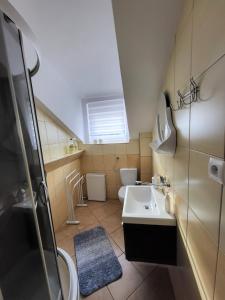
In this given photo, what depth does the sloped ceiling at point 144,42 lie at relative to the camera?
896 mm

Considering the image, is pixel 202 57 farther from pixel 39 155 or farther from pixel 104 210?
pixel 104 210

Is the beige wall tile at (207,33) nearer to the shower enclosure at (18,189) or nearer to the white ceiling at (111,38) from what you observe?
the white ceiling at (111,38)

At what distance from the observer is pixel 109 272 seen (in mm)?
1511

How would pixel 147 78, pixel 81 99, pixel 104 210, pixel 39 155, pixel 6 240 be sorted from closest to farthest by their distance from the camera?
1. pixel 6 240
2. pixel 39 155
3. pixel 147 78
4. pixel 104 210
5. pixel 81 99

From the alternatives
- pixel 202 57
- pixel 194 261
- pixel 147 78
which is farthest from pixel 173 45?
pixel 194 261

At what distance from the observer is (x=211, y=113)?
534 mm

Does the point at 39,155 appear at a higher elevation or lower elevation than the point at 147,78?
lower

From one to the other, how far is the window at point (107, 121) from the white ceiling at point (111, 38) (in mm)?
862

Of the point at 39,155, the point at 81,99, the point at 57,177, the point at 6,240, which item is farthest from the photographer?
the point at 81,99

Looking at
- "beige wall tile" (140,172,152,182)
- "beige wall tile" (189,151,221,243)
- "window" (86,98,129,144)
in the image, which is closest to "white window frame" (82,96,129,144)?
"window" (86,98,129,144)

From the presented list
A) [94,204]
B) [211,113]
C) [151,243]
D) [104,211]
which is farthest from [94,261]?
[211,113]

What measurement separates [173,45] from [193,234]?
1.21 meters

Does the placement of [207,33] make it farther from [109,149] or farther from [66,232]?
[66,232]

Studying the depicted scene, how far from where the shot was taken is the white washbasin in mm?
1177
